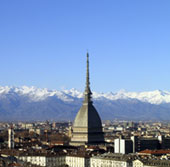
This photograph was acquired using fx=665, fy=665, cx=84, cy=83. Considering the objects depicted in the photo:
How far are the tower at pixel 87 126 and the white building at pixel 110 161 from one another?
2902 centimetres

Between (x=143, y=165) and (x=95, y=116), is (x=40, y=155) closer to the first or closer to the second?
(x=143, y=165)

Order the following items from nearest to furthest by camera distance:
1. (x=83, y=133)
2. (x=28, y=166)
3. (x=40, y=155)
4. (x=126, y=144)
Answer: (x=28, y=166) < (x=40, y=155) < (x=126, y=144) < (x=83, y=133)

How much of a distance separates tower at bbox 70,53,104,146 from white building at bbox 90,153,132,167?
95.2 feet

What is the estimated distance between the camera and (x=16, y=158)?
358ft

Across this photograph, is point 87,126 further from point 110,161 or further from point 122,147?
point 110,161

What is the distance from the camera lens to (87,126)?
136 meters

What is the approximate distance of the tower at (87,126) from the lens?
136000mm

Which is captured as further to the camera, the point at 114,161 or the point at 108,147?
the point at 108,147

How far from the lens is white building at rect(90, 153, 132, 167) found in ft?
325

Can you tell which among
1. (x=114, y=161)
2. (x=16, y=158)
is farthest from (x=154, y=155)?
(x=16, y=158)

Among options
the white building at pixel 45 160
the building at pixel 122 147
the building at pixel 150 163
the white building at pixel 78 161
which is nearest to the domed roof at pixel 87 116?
the building at pixel 122 147

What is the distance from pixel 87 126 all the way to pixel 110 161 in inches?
1322

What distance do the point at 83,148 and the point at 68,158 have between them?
16123mm

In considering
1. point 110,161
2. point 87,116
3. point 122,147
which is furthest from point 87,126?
point 110,161
